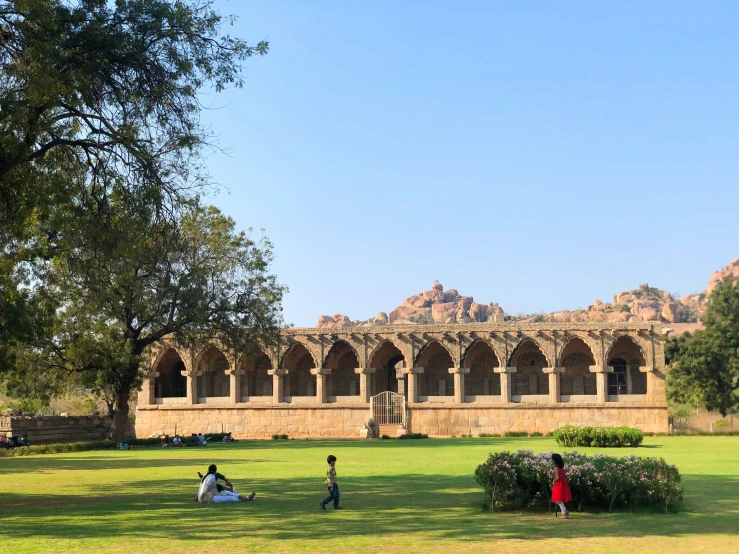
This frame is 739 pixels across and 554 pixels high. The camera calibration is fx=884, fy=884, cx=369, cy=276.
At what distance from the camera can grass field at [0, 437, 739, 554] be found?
10.5 meters

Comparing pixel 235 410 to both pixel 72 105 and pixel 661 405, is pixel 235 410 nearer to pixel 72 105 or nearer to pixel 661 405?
pixel 661 405

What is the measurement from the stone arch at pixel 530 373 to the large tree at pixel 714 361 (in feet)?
29.0

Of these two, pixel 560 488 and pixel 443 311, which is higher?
pixel 443 311

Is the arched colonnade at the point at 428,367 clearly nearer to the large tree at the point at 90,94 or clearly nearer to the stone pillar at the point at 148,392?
the stone pillar at the point at 148,392

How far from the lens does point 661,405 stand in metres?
42.3

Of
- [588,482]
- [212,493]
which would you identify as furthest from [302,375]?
[588,482]

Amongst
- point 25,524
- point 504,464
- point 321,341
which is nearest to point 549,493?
point 504,464

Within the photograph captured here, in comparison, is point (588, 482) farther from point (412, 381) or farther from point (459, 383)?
point (412, 381)

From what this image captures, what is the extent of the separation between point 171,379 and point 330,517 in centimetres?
4160

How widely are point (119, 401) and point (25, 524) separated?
87.1ft

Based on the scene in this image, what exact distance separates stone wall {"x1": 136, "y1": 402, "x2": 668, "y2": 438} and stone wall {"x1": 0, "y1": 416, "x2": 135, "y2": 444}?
618 centimetres

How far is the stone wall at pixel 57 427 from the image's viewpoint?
36.5 metres

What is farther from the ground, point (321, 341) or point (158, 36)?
point (158, 36)

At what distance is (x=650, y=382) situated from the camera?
141 feet
